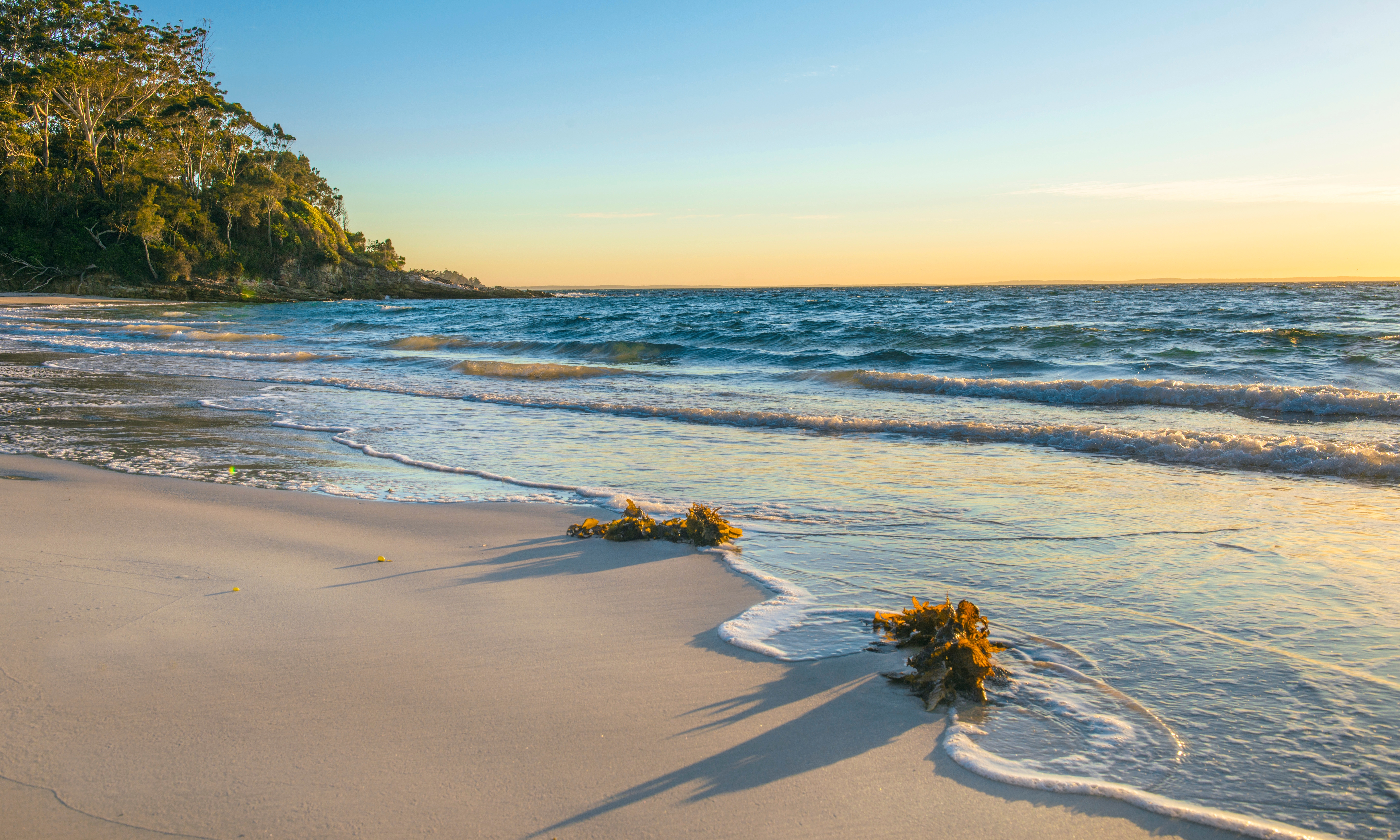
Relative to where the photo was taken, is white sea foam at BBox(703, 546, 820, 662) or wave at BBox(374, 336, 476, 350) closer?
white sea foam at BBox(703, 546, 820, 662)

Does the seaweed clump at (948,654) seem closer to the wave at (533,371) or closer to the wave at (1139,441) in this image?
the wave at (1139,441)

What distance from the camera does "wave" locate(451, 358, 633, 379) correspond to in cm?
1465

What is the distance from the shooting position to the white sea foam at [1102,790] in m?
1.80

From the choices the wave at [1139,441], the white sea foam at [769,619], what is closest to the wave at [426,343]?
the wave at [1139,441]

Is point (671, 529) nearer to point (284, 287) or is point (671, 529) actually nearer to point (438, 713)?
point (438, 713)

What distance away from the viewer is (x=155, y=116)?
173 feet

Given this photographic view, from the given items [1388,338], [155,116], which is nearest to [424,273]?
[155,116]

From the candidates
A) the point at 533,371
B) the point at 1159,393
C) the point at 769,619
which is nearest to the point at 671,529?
the point at 769,619

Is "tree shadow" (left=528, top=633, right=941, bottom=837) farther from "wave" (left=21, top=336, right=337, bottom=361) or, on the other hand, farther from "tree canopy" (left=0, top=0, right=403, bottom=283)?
"tree canopy" (left=0, top=0, right=403, bottom=283)

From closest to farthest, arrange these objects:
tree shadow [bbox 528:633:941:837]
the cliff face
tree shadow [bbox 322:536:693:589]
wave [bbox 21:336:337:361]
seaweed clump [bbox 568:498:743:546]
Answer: tree shadow [bbox 528:633:941:837], tree shadow [bbox 322:536:693:589], seaweed clump [bbox 568:498:743:546], wave [bbox 21:336:337:361], the cliff face

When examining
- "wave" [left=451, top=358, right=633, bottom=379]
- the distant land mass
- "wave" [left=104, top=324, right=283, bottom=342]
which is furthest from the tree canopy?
"wave" [left=451, top=358, right=633, bottom=379]

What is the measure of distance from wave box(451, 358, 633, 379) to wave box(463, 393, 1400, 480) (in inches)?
201

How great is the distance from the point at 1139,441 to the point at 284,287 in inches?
2506

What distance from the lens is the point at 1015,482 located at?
5.64 m
